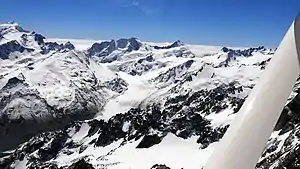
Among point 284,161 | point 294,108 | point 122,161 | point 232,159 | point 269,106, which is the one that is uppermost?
point 269,106

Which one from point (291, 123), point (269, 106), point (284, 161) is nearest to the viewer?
point (269, 106)

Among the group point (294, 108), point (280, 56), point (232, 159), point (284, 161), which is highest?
point (280, 56)

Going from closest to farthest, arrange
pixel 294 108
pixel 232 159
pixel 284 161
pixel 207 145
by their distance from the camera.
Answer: pixel 232 159, pixel 284 161, pixel 294 108, pixel 207 145

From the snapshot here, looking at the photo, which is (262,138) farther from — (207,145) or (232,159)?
(207,145)

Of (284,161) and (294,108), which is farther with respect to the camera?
(294,108)

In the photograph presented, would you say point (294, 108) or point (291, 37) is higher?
point (291, 37)

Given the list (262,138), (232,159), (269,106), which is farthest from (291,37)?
(232,159)

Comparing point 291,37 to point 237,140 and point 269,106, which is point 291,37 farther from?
point 237,140

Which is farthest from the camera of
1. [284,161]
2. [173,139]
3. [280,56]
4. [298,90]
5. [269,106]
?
[173,139]

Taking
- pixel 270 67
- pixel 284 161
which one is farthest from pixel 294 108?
pixel 270 67
